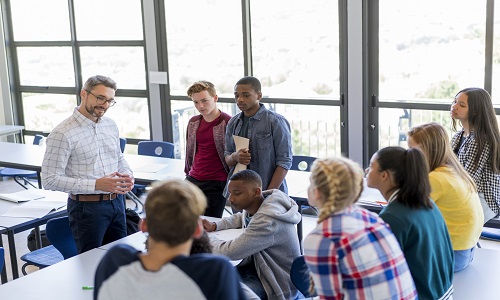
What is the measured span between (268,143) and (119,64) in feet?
12.9

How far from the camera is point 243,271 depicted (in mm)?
3197

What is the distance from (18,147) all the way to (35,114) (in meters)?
1.86

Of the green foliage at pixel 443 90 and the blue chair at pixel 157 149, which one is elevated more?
the green foliage at pixel 443 90

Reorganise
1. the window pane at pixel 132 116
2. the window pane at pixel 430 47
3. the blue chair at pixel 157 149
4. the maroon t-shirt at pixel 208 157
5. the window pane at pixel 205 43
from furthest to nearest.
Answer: the window pane at pixel 132 116
the window pane at pixel 205 43
the blue chair at pixel 157 149
the window pane at pixel 430 47
the maroon t-shirt at pixel 208 157

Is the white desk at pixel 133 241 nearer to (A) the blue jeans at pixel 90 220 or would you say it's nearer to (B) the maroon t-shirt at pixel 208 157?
(A) the blue jeans at pixel 90 220

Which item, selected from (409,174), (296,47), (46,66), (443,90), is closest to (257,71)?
(296,47)

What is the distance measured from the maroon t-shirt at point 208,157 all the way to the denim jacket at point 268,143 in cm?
45

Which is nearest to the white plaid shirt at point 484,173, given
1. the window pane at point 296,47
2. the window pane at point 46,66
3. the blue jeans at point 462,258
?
the blue jeans at point 462,258

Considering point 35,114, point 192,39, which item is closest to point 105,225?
point 192,39

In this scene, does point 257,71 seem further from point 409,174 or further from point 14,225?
point 409,174

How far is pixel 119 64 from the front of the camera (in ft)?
24.6

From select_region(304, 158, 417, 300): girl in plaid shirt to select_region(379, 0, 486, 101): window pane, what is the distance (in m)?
3.80

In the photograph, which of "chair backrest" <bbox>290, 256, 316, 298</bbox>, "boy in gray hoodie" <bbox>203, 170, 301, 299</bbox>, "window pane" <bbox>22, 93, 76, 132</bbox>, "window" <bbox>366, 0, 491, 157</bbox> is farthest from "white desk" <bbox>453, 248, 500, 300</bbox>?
"window pane" <bbox>22, 93, 76, 132</bbox>

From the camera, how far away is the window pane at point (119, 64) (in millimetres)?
7367
